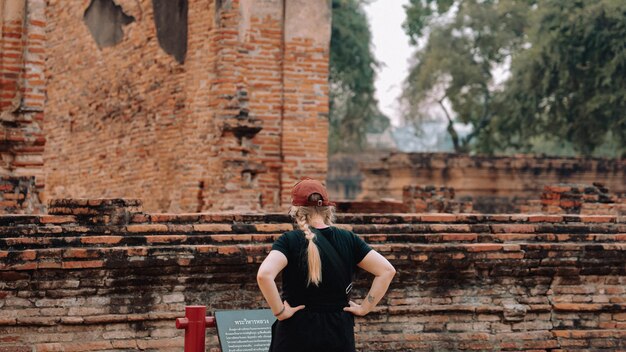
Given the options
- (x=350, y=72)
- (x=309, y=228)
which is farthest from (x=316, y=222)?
(x=350, y=72)

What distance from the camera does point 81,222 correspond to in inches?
268

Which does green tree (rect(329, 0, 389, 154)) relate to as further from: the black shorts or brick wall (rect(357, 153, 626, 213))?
the black shorts

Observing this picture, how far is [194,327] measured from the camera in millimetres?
5504

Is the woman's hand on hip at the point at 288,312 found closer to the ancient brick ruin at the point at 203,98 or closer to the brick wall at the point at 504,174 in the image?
the ancient brick ruin at the point at 203,98

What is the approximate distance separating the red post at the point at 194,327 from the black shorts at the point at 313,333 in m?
0.68

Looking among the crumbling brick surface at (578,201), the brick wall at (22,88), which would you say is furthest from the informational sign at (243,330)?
the crumbling brick surface at (578,201)

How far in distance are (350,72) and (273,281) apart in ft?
81.9

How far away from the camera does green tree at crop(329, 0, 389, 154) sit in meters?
28.9

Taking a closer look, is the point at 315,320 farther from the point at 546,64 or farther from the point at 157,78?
the point at 546,64

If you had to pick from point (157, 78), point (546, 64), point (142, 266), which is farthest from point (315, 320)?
point (546, 64)

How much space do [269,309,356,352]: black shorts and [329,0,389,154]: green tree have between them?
2324cm

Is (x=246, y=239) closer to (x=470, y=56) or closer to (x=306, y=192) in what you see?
(x=306, y=192)

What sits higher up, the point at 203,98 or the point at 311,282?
the point at 203,98

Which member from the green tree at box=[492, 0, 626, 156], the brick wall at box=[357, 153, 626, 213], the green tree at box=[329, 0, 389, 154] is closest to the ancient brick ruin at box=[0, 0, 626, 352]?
the brick wall at box=[357, 153, 626, 213]
